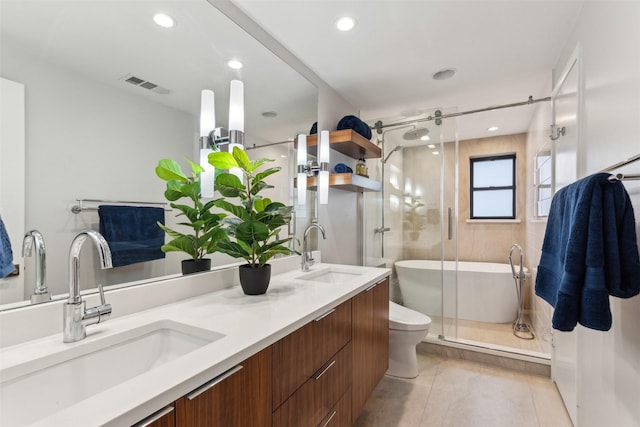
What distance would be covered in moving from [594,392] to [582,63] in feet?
5.41

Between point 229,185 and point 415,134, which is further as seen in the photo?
point 415,134

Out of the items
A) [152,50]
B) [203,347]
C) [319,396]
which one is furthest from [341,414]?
[152,50]

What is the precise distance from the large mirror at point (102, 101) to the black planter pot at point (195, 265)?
0.04 m

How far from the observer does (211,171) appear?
1387 millimetres

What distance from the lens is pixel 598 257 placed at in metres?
0.95

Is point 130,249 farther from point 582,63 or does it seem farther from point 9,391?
point 582,63

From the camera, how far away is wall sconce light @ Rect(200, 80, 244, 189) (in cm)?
137

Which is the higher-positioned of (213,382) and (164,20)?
(164,20)

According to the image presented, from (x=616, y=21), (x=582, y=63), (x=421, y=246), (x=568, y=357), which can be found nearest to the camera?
(x=616, y=21)

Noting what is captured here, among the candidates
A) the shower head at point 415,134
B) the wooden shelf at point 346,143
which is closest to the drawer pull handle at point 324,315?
the wooden shelf at point 346,143

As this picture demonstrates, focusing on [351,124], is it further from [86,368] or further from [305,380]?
[86,368]

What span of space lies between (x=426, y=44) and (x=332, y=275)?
64.1 inches

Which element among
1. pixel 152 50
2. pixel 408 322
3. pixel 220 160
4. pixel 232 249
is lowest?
pixel 408 322

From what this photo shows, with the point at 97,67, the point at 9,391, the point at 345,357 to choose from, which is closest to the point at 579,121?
the point at 345,357
